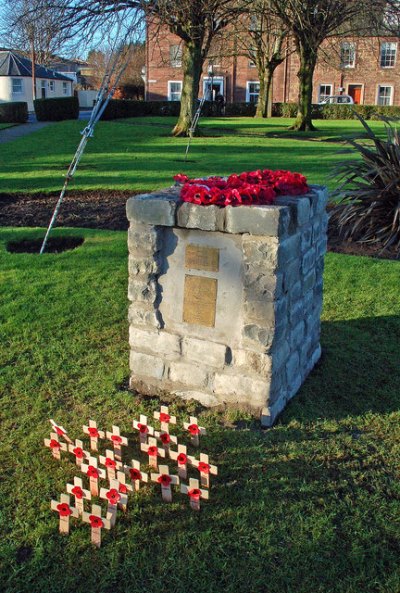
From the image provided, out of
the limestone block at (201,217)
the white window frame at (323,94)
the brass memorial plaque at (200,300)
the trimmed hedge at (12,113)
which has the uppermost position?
the white window frame at (323,94)

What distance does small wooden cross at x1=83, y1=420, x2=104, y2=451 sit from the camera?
3.57 meters

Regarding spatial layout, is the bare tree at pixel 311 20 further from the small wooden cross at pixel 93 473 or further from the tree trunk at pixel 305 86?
the small wooden cross at pixel 93 473

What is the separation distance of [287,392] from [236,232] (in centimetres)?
126

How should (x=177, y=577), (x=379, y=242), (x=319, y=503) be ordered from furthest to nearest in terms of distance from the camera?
1. (x=379, y=242)
2. (x=319, y=503)
3. (x=177, y=577)

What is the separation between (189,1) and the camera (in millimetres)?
19312

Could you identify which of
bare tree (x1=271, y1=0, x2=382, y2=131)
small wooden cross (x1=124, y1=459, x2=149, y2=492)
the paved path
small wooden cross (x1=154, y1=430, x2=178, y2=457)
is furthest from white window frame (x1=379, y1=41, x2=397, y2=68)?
small wooden cross (x1=124, y1=459, x2=149, y2=492)

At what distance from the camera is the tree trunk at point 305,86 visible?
85.5ft

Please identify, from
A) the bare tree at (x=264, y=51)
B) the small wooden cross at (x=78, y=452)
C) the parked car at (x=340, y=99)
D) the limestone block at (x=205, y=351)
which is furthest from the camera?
the parked car at (x=340, y=99)

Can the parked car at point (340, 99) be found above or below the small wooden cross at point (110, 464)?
above

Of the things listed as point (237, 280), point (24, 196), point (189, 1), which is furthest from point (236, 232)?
point (189, 1)

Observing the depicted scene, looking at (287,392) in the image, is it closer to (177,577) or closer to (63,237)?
(177,577)

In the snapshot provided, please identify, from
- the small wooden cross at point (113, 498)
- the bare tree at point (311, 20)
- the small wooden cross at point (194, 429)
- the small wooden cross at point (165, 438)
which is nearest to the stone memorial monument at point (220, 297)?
the small wooden cross at point (194, 429)

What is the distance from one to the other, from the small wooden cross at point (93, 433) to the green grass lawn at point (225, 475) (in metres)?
0.24

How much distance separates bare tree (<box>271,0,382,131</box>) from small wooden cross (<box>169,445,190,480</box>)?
19374 mm
